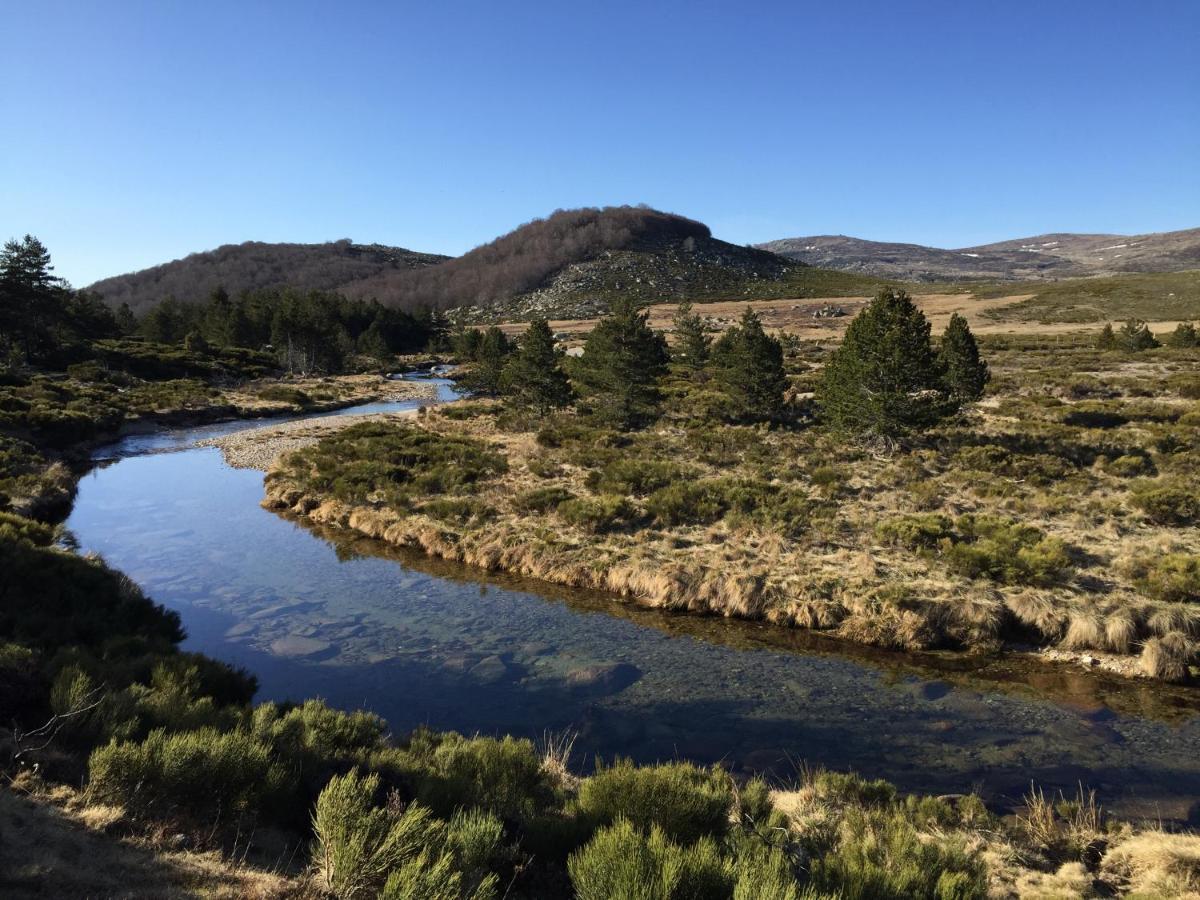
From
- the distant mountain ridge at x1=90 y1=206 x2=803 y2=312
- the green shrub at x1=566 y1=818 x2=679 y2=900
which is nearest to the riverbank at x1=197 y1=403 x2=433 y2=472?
the green shrub at x1=566 y1=818 x2=679 y2=900

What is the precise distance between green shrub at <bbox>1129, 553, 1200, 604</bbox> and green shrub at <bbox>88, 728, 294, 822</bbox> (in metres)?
17.6

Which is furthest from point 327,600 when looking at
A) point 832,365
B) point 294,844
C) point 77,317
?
point 77,317

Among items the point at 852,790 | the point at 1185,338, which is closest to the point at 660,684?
the point at 852,790

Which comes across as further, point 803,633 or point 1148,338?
point 1148,338

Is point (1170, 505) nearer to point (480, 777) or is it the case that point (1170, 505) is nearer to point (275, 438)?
point (480, 777)

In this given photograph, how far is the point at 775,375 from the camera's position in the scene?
34406 millimetres

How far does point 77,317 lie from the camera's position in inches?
2707

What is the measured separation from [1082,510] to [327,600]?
22.3 meters

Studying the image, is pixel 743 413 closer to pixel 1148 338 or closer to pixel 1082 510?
pixel 1082 510

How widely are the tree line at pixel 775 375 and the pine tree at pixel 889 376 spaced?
0.04 metres

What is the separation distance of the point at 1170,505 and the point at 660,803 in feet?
66.3

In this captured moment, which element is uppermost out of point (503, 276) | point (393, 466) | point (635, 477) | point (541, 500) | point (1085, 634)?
point (503, 276)

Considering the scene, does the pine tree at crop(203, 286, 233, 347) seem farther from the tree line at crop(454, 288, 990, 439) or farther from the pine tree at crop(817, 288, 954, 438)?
the pine tree at crop(817, 288, 954, 438)

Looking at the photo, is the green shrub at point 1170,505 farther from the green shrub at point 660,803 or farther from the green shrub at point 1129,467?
the green shrub at point 660,803
